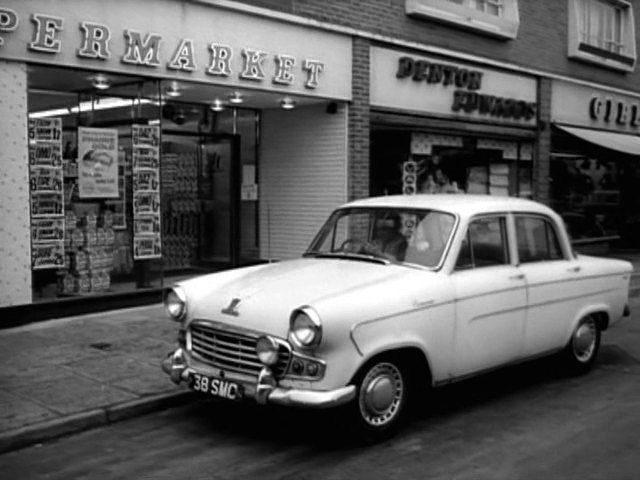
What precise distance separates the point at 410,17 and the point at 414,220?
7.51 m

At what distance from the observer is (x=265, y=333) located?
5.00 meters

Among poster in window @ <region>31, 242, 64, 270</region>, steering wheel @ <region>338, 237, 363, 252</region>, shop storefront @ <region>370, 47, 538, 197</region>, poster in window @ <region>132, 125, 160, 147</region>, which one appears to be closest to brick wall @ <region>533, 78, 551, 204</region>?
shop storefront @ <region>370, 47, 538, 197</region>

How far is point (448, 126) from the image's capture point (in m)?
13.6

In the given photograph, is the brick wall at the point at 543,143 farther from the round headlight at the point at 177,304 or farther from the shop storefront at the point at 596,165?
the round headlight at the point at 177,304

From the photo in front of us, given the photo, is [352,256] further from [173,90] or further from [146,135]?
[173,90]

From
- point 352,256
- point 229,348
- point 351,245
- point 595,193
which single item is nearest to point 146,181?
point 351,245

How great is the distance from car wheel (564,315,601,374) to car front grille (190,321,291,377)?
10.4 feet

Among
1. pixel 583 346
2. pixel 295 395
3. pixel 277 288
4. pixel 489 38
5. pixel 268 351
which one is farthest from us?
pixel 489 38

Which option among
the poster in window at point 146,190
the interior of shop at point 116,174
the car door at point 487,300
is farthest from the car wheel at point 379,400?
the poster in window at point 146,190

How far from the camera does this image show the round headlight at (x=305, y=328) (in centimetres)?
479

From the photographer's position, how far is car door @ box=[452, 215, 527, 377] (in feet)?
18.7

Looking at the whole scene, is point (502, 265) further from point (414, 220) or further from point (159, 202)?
point (159, 202)

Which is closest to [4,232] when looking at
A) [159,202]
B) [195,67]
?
[159,202]

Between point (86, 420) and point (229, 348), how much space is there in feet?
4.06
